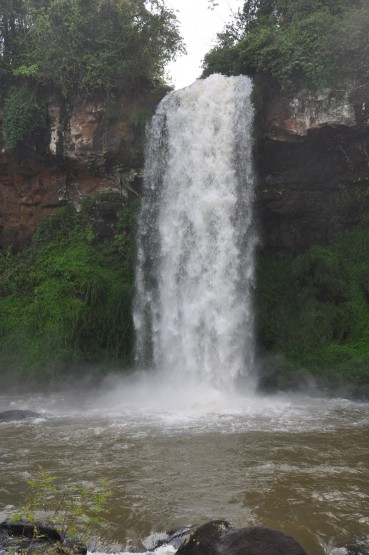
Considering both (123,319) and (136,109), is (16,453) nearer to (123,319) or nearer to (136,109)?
(123,319)

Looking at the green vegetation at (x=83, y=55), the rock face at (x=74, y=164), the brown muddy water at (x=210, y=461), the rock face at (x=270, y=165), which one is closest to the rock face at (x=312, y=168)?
the rock face at (x=270, y=165)

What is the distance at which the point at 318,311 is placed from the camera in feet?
49.1

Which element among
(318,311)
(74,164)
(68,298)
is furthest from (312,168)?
(68,298)

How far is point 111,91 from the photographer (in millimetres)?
16641

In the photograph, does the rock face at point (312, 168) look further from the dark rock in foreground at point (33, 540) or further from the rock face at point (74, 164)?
the dark rock in foreground at point (33, 540)

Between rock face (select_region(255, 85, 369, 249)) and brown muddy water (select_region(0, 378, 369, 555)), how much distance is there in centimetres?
598

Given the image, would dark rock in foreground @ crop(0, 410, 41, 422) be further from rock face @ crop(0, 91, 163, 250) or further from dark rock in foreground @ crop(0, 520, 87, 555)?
rock face @ crop(0, 91, 163, 250)

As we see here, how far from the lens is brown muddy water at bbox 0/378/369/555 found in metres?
5.68

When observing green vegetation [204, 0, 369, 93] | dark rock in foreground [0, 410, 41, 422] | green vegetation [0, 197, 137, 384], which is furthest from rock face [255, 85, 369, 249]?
dark rock in foreground [0, 410, 41, 422]

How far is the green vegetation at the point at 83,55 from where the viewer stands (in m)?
16.7

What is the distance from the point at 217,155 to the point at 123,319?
18.9 ft

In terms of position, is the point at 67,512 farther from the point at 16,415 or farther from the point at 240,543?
the point at 16,415

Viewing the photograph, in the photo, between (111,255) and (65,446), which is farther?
(111,255)

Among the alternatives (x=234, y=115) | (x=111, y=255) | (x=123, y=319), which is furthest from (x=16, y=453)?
(x=234, y=115)
